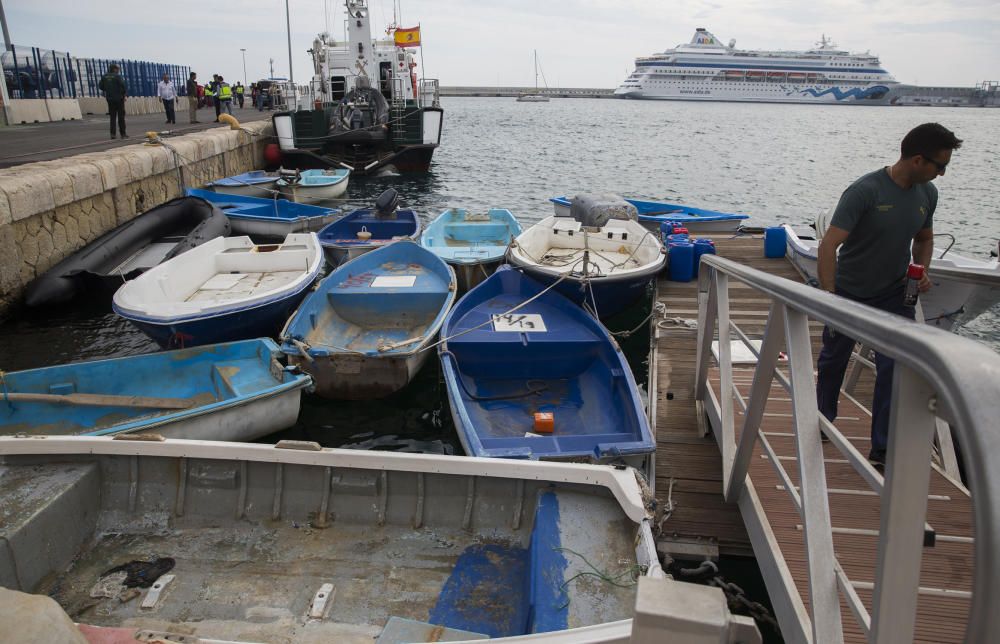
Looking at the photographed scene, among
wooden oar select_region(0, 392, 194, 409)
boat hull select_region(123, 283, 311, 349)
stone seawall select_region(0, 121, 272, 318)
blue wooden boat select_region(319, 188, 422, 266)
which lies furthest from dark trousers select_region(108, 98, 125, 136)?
wooden oar select_region(0, 392, 194, 409)

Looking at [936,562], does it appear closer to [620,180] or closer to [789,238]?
[789,238]

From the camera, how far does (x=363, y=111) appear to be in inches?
934

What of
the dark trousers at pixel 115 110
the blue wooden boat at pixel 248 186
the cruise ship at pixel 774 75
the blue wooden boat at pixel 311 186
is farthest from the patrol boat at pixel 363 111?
the cruise ship at pixel 774 75

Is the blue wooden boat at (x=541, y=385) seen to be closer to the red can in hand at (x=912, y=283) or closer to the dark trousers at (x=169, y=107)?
the red can in hand at (x=912, y=283)

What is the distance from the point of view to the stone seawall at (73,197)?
28.3 ft

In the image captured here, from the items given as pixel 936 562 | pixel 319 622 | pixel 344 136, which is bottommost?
pixel 319 622

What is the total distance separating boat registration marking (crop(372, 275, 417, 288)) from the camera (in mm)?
7961

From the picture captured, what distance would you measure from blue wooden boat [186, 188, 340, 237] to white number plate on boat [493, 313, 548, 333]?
7.36 metres

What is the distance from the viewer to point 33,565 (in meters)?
3.22

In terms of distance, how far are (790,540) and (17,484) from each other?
4128 mm

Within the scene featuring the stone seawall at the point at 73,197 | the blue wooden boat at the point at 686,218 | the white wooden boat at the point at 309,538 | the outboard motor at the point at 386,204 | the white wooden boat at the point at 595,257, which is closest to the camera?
the white wooden boat at the point at 309,538

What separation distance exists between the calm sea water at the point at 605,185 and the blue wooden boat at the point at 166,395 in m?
0.84

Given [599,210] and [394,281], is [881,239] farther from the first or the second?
[599,210]

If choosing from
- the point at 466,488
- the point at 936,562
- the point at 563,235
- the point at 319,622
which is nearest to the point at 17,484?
Answer: the point at 319,622
